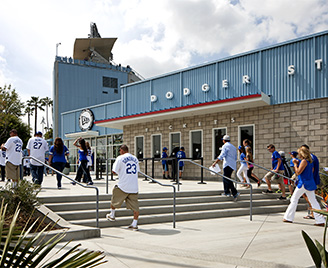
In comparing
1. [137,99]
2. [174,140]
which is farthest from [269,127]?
[137,99]

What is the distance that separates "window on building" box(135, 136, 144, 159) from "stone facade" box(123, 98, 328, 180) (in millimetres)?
1955

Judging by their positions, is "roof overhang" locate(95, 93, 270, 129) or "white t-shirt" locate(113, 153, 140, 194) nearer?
"white t-shirt" locate(113, 153, 140, 194)

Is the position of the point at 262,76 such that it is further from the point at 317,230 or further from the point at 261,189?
the point at 317,230

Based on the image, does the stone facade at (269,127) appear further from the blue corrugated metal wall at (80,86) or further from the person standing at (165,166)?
the blue corrugated metal wall at (80,86)

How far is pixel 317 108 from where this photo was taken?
15.4 metres

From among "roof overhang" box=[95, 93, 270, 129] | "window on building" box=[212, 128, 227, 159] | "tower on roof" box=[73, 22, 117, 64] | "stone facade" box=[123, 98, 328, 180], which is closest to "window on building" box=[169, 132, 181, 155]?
"stone facade" box=[123, 98, 328, 180]

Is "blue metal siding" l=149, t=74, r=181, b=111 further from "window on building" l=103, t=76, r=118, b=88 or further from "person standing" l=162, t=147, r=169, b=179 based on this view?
"window on building" l=103, t=76, r=118, b=88

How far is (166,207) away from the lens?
1022cm

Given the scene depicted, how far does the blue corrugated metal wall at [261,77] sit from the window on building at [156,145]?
1.67 m

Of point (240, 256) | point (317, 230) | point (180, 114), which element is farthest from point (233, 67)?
point (240, 256)

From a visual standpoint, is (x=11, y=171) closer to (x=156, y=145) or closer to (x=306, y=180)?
(x=306, y=180)

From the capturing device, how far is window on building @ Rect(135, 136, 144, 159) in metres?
23.2

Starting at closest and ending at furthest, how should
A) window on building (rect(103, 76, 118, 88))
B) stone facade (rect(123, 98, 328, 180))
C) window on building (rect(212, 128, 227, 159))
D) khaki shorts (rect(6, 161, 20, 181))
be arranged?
khaki shorts (rect(6, 161, 20, 181)) < stone facade (rect(123, 98, 328, 180)) < window on building (rect(212, 128, 227, 159)) < window on building (rect(103, 76, 118, 88))

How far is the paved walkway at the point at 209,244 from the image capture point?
551cm
